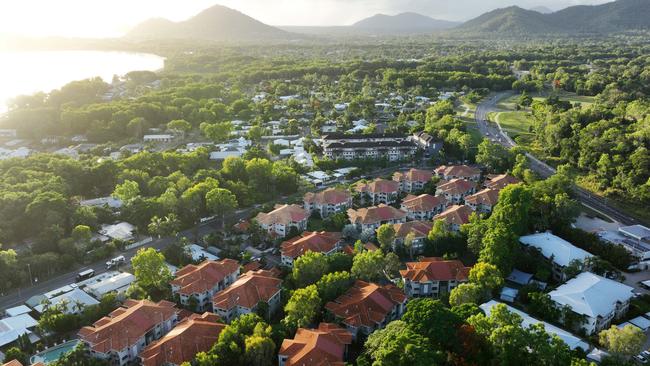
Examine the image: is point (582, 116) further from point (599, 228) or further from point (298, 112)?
point (298, 112)

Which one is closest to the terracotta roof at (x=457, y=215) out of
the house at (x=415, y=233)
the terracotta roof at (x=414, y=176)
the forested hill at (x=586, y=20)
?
the house at (x=415, y=233)

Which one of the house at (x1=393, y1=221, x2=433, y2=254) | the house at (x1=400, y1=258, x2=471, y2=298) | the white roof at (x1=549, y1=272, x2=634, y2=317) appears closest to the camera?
the white roof at (x1=549, y1=272, x2=634, y2=317)

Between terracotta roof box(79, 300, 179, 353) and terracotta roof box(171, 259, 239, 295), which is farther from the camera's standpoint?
terracotta roof box(171, 259, 239, 295)

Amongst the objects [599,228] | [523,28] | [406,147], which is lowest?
[599,228]

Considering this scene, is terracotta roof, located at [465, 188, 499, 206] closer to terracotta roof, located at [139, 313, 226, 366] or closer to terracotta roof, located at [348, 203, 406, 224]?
terracotta roof, located at [348, 203, 406, 224]

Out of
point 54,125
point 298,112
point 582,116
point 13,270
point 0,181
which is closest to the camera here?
point 13,270

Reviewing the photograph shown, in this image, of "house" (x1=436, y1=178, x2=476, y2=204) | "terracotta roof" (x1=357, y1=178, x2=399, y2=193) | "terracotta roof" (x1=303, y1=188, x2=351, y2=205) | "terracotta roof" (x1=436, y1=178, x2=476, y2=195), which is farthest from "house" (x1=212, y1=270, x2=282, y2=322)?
"terracotta roof" (x1=436, y1=178, x2=476, y2=195)

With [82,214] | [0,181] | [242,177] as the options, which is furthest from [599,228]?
[0,181]

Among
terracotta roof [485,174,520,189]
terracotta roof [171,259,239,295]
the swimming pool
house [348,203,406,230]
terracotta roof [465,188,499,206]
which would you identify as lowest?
the swimming pool
